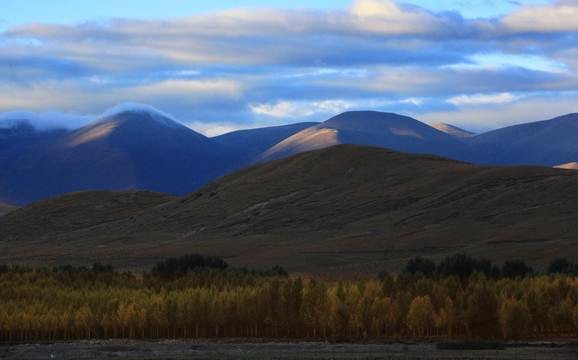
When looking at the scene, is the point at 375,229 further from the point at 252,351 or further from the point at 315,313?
the point at 252,351

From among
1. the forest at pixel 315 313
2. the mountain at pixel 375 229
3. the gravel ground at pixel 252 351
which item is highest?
the mountain at pixel 375 229

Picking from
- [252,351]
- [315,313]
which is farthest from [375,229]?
[252,351]

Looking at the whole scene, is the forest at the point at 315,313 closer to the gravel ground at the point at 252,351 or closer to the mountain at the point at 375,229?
the gravel ground at the point at 252,351

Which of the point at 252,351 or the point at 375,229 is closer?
the point at 252,351

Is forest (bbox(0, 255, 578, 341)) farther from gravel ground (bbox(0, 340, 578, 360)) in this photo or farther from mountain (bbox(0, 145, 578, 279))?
mountain (bbox(0, 145, 578, 279))

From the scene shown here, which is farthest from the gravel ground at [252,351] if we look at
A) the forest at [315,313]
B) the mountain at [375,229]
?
the mountain at [375,229]

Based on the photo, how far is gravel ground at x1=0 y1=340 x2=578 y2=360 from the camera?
5231 centimetres

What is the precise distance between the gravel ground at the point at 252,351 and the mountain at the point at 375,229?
52646 mm

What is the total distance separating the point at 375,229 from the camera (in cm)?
16150

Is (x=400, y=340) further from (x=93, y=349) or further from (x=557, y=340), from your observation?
(x=93, y=349)

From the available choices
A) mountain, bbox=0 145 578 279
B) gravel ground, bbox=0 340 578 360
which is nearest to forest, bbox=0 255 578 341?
gravel ground, bbox=0 340 578 360

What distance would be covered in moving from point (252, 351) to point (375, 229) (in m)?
106

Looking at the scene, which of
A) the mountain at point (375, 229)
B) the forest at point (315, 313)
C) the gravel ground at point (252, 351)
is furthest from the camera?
the mountain at point (375, 229)

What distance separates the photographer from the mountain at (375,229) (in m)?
132
